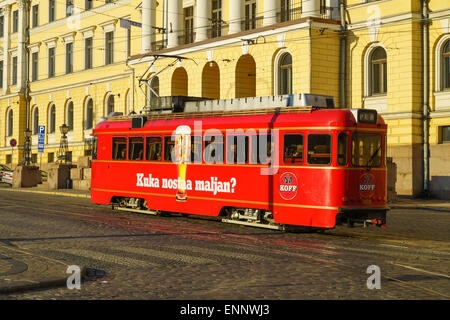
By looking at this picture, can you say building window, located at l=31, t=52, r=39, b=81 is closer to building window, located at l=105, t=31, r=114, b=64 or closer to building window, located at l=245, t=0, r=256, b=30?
building window, located at l=105, t=31, r=114, b=64

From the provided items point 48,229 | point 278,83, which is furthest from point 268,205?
point 278,83

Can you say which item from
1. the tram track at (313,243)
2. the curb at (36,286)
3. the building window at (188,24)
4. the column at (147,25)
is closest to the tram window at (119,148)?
the tram track at (313,243)

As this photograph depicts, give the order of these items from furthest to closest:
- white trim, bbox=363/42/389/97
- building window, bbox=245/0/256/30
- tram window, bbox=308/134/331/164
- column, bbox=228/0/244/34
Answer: building window, bbox=245/0/256/30, column, bbox=228/0/244/34, white trim, bbox=363/42/389/97, tram window, bbox=308/134/331/164

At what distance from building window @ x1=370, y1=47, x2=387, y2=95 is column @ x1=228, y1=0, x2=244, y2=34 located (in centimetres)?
830

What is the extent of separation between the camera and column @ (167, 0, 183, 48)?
43344 mm

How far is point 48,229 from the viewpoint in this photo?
17.2 metres

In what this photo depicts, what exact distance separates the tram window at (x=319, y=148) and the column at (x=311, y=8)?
1890 centimetres

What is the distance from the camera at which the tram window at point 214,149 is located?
19.6 meters

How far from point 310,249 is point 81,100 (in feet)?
144

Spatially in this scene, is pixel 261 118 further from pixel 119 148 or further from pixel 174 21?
pixel 174 21

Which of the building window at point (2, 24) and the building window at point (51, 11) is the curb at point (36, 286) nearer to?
the building window at point (51, 11)

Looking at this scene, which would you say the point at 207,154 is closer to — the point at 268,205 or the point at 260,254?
the point at 268,205

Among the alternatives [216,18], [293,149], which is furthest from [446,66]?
[293,149]

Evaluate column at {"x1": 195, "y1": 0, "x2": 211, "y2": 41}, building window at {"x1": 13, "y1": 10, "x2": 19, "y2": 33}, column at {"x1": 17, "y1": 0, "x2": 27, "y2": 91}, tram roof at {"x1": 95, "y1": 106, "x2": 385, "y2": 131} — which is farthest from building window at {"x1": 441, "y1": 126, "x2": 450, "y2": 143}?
building window at {"x1": 13, "y1": 10, "x2": 19, "y2": 33}
